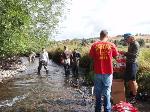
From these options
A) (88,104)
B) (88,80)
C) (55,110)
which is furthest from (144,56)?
(55,110)

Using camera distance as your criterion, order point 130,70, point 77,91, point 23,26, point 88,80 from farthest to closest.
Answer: point 23,26 < point 88,80 < point 77,91 < point 130,70

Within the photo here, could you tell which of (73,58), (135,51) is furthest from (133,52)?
(73,58)

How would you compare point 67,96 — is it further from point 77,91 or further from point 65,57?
point 65,57

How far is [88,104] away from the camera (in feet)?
48.3

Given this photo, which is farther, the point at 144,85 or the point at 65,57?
the point at 65,57

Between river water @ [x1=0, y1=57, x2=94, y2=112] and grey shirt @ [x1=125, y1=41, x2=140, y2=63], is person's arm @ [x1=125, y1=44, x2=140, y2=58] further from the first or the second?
river water @ [x1=0, y1=57, x2=94, y2=112]

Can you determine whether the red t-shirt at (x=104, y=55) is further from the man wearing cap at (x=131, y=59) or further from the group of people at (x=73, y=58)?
the group of people at (x=73, y=58)

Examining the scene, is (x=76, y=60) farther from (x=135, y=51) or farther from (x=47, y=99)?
(x=135, y=51)

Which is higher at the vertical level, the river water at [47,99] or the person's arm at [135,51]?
the person's arm at [135,51]

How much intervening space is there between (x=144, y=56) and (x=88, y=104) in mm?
6162

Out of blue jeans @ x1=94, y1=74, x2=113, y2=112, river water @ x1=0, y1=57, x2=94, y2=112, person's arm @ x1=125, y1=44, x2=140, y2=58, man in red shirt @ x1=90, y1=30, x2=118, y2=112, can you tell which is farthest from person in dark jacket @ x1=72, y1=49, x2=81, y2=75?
man in red shirt @ x1=90, y1=30, x2=118, y2=112

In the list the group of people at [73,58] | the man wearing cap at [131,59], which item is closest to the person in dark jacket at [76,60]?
the group of people at [73,58]

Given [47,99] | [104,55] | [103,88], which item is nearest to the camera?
[104,55]

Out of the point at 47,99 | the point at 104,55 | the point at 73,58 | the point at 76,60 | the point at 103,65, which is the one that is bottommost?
the point at 47,99
